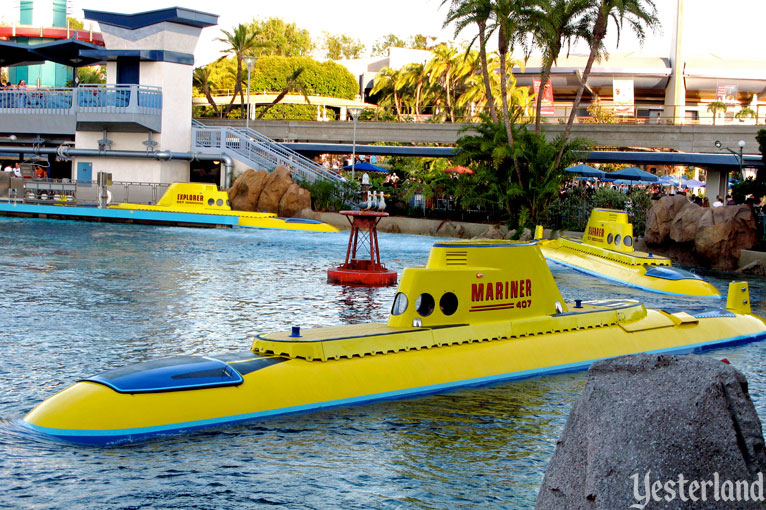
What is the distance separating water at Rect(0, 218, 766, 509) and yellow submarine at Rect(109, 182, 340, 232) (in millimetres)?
17041

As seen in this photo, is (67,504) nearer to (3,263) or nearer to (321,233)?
(3,263)

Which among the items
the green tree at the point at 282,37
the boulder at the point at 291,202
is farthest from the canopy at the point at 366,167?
the green tree at the point at 282,37

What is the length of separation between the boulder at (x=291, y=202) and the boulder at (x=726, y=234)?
22.4 metres

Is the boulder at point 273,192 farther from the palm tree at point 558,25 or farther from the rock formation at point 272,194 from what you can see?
the palm tree at point 558,25

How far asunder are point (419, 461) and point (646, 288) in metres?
18.2

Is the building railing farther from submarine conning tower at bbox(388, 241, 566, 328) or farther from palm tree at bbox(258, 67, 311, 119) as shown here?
submarine conning tower at bbox(388, 241, 566, 328)

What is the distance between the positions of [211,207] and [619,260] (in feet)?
77.1

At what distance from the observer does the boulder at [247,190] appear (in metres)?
48.1

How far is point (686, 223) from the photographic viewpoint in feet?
116

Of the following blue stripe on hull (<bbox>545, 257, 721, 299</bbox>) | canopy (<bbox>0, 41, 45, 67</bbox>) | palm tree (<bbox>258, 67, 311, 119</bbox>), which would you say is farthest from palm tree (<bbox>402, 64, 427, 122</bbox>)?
blue stripe on hull (<bbox>545, 257, 721, 299</bbox>)

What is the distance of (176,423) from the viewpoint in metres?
10.9

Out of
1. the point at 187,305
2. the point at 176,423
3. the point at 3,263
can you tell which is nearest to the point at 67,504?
the point at 176,423

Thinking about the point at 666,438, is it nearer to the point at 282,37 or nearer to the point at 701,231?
the point at 701,231

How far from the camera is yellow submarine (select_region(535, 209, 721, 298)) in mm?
26328
